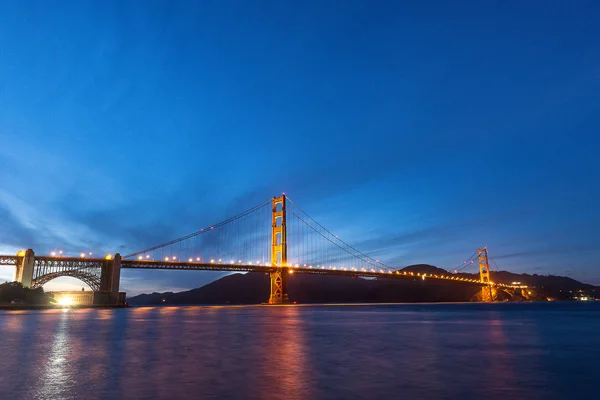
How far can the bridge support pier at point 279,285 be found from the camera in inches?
3257

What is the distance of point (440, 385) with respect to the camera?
32.1 feet

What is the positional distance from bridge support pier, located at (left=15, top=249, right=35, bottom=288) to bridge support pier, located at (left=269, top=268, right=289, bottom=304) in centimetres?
4084

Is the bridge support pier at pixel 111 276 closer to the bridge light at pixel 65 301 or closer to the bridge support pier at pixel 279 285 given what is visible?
the bridge light at pixel 65 301

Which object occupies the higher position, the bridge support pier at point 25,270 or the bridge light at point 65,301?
the bridge support pier at point 25,270

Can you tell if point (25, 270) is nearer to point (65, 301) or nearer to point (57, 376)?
point (65, 301)

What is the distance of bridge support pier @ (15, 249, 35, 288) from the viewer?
2677 inches

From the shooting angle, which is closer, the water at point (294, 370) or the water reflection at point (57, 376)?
the water reflection at point (57, 376)

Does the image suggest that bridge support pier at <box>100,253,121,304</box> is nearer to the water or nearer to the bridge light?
the bridge light

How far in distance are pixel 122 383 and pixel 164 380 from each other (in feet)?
3.07

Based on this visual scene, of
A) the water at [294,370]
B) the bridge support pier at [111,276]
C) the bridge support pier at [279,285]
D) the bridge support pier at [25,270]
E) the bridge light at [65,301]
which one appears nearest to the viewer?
the water at [294,370]

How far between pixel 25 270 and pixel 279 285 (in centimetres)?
4287

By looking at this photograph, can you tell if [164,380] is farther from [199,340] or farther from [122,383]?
[199,340]

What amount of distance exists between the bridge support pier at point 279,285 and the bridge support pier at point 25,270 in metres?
40.8

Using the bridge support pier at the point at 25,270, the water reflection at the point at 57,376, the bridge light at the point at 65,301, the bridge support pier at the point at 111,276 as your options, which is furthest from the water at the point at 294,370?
the bridge light at the point at 65,301
